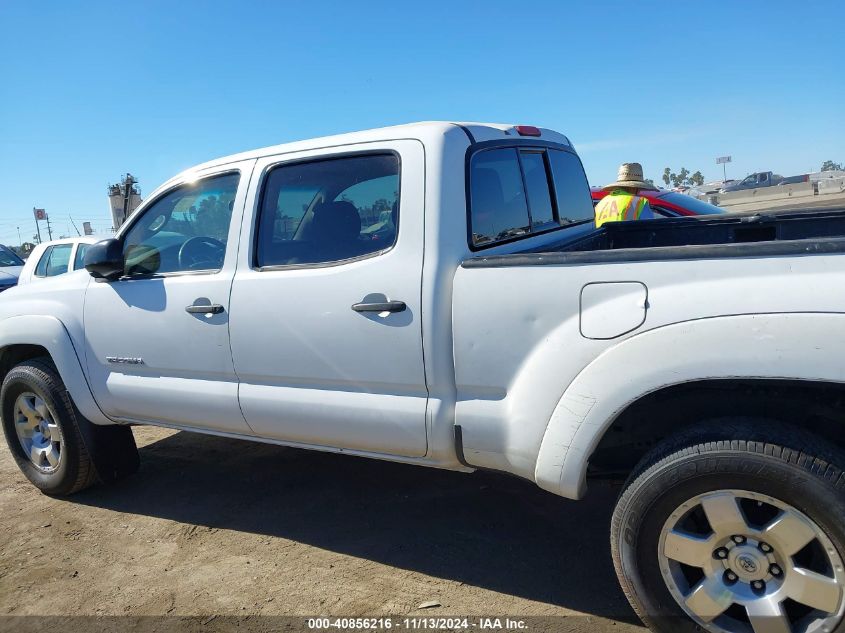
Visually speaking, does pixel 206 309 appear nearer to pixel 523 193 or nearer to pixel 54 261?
pixel 523 193

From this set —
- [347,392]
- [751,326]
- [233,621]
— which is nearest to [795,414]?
[751,326]

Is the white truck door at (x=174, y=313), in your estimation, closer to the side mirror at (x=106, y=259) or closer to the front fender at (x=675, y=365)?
the side mirror at (x=106, y=259)

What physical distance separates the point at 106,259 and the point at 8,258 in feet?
40.3

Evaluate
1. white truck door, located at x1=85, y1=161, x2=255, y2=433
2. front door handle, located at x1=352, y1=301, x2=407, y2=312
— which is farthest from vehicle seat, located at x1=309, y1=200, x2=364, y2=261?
white truck door, located at x1=85, y1=161, x2=255, y2=433

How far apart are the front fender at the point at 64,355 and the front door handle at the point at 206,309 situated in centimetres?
103

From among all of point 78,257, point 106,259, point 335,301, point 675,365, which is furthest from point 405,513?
point 78,257

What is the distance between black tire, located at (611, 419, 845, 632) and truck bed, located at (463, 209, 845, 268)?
23.2 inches

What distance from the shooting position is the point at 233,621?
281 centimetres

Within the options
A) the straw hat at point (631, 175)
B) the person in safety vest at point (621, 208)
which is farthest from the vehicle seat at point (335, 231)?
the straw hat at point (631, 175)

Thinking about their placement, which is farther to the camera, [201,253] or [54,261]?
[54,261]

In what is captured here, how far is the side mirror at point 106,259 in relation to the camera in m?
3.56

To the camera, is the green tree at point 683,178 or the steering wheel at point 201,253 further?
the green tree at point 683,178

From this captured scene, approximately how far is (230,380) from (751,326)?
2363 mm

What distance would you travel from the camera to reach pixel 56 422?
4035 mm
